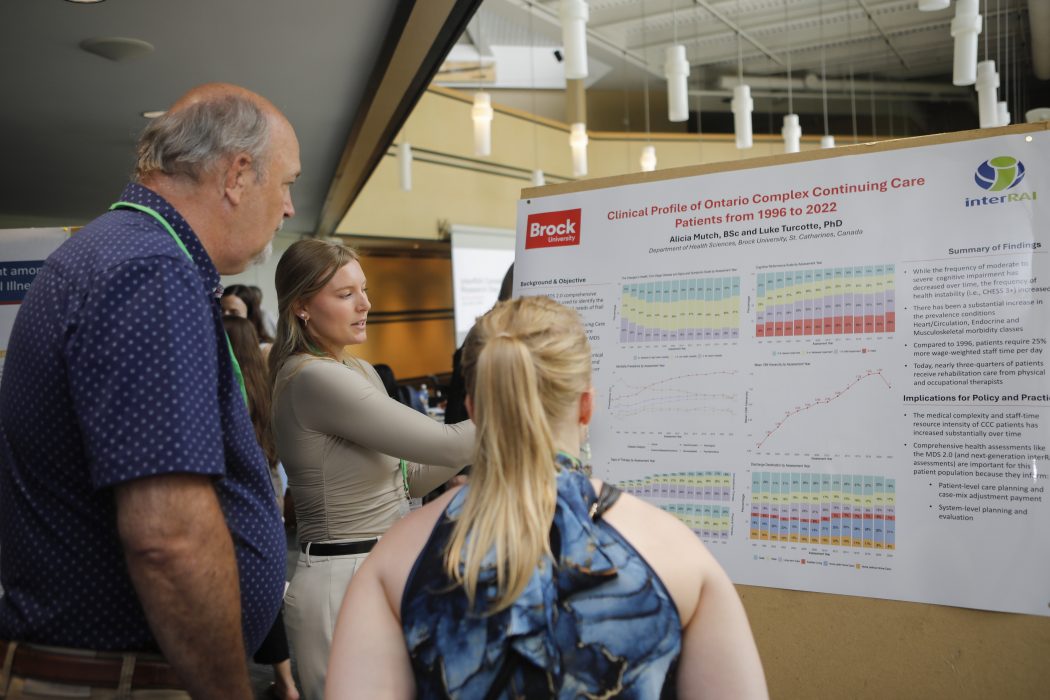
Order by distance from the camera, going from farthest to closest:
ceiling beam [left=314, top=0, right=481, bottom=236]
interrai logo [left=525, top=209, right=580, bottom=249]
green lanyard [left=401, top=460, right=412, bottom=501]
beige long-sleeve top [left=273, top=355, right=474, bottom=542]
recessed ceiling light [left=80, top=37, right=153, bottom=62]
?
recessed ceiling light [left=80, top=37, right=153, bottom=62] < ceiling beam [left=314, top=0, right=481, bottom=236] < interrai logo [left=525, top=209, right=580, bottom=249] < green lanyard [left=401, top=460, right=412, bottom=501] < beige long-sleeve top [left=273, top=355, right=474, bottom=542]

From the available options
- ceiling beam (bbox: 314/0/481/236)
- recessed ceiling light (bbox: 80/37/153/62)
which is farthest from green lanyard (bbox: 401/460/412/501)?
recessed ceiling light (bbox: 80/37/153/62)

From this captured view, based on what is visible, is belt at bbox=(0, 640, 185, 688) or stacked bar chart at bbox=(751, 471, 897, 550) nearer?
belt at bbox=(0, 640, 185, 688)

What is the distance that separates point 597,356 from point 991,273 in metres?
0.91

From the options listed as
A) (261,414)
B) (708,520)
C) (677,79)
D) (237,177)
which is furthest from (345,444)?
(677,79)

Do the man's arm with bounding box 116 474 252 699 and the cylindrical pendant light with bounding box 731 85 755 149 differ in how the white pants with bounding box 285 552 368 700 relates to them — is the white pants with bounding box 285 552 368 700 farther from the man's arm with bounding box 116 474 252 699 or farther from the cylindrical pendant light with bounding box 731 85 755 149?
the cylindrical pendant light with bounding box 731 85 755 149

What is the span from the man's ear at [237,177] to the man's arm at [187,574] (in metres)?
0.46

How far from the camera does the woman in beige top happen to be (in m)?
1.84

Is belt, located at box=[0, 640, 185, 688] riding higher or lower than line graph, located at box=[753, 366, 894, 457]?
lower

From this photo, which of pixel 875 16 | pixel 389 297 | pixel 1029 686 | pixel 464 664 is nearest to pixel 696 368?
pixel 1029 686

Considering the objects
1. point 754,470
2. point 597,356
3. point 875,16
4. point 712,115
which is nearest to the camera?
point 754,470

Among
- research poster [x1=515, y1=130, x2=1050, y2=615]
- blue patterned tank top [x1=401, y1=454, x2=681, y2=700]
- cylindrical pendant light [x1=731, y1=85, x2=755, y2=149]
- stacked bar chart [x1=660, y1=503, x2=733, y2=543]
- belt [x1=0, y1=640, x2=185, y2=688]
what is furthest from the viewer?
cylindrical pendant light [x1=731, y1=85, x2=755, y2=149]

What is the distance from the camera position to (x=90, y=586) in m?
1.15

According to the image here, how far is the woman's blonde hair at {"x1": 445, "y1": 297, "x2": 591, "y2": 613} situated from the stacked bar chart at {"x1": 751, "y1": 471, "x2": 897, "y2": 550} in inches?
37.9

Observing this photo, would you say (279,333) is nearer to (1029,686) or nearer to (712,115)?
(1029,686)
